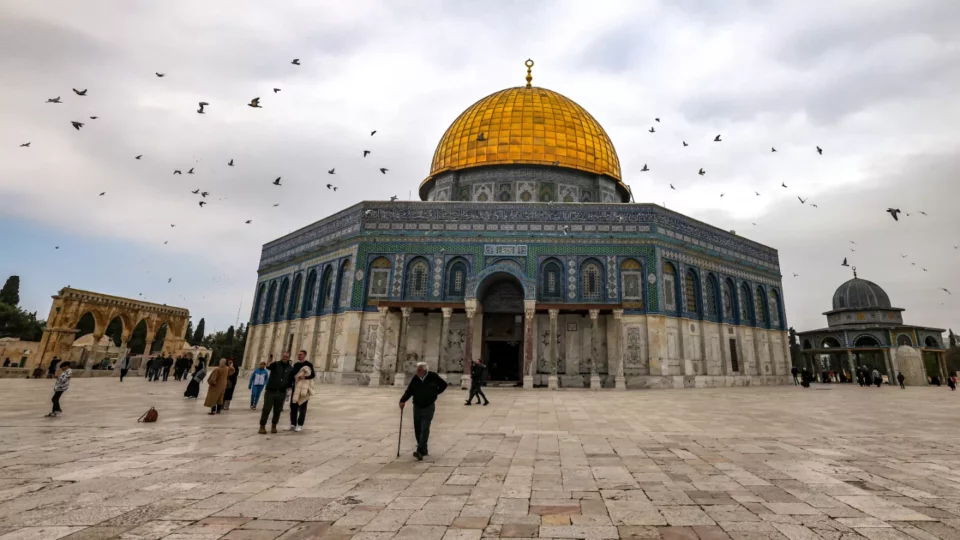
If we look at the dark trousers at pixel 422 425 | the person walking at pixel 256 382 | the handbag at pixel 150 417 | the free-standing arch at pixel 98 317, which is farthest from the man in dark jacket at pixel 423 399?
the free-standing arch at pixel 98 317

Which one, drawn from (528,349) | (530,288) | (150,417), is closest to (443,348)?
(528,349)

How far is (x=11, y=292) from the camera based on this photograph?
4491 centimetres

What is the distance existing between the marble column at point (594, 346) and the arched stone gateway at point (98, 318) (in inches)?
1191

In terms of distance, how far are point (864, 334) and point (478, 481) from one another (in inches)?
1842

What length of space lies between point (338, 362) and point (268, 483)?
18487 mm

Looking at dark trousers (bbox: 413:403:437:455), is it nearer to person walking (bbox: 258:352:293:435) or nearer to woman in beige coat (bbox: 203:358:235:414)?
person walking (bbox: 258:352:293:435)

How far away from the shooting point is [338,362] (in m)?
21.8

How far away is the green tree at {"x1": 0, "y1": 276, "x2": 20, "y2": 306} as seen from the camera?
44.3 metres

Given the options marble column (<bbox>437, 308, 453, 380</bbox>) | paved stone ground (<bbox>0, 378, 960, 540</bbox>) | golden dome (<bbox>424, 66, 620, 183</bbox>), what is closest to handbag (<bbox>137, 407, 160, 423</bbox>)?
paved stone ground (<bbox>0, 378, 960, 540</bbox>)

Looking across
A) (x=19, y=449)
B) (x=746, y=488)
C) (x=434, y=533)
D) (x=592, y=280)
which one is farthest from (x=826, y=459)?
(x=592, y=280)

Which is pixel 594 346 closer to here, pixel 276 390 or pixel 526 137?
pixel 526 137

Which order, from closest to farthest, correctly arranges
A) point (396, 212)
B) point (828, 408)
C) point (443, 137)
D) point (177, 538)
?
point (177, 538) → point (828, 408) → point (396, 212) → point (443, 137)

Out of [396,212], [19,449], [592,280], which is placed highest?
[396,212]

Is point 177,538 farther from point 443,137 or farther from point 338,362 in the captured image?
point 443,137
